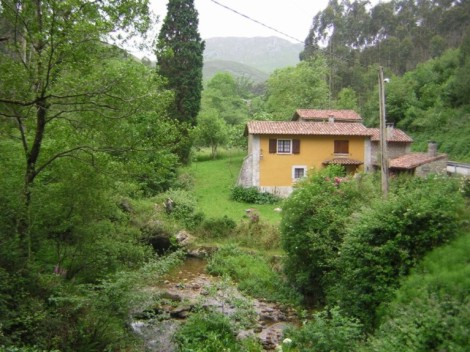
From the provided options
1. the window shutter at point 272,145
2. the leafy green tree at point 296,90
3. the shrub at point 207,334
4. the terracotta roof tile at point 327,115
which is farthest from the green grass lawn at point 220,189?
the shrub at point 207,334

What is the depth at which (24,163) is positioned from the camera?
10664 mm

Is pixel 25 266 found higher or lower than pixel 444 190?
lower

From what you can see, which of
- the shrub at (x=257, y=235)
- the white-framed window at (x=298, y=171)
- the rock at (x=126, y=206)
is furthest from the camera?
the white-framed window at (x=298, y=171)

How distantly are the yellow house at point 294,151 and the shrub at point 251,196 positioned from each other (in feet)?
2.88

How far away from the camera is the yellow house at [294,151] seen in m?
31.0

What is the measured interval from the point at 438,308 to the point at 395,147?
1163 inches

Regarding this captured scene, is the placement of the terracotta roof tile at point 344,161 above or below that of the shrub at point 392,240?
above

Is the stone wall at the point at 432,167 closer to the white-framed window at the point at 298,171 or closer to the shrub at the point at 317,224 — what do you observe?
the white-framed window at the point at 298,171


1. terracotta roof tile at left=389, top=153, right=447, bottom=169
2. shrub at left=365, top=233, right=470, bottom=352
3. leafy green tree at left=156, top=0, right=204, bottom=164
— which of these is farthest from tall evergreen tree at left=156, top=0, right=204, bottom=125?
shrub at left=365, top=233, right=470, bottom=352

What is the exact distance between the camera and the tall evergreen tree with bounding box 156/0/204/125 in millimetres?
34344

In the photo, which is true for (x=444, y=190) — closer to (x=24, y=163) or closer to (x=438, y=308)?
(x=438, y=308)

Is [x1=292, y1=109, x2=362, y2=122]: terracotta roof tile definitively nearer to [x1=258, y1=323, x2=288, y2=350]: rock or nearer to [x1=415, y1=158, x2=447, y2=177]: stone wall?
[x1=415, y1=158, x2=447, y2=177]: stone wall

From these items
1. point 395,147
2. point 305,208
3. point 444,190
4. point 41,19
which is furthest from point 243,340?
point 395,147

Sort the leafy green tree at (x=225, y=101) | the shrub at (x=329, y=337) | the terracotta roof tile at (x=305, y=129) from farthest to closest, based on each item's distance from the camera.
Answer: the leafy green tree at (x=225, y=101) < the terracotta roof tile at (x=305, y=129) < the shrub at (x=329, y=337)
